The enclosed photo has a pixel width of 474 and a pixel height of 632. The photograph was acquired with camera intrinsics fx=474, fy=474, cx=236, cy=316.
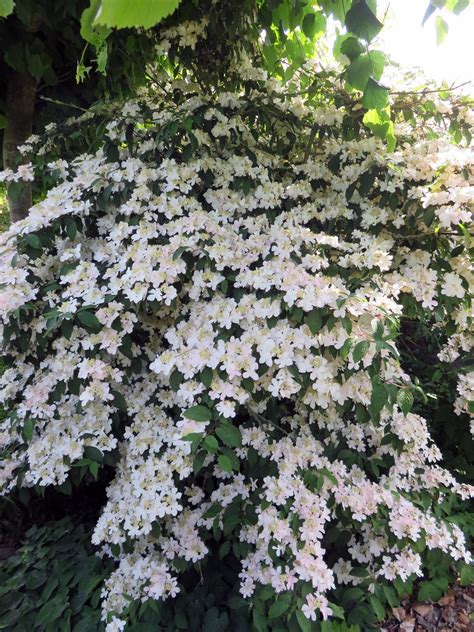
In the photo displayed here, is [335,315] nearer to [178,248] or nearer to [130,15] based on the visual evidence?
[178,248]

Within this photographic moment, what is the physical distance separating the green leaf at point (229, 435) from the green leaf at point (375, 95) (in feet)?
3.46

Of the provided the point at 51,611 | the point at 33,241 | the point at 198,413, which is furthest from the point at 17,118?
the point at 51,611

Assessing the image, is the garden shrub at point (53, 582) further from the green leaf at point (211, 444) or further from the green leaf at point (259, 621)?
the green leaf at point (211, 444)

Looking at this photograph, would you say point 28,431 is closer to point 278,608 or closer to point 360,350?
point 278,608

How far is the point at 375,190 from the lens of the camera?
209 cm

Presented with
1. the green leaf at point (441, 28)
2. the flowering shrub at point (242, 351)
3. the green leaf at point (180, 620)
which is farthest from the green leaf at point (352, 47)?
the green leaf at point (180, 620)

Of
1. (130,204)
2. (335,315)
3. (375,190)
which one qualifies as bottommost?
(335,315)

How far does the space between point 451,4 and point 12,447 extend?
7.46 feet

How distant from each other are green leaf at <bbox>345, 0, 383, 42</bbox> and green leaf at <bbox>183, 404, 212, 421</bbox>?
1.11 metres

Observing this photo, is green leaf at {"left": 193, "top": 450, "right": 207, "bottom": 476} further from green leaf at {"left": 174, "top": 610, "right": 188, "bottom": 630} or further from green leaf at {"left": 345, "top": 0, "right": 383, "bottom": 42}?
green leaf at {"left": 345, "top": 0, "right": 383, "bottom": 42}

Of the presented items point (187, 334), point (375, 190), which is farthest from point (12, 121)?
point (375, 190)

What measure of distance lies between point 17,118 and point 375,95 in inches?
80.4

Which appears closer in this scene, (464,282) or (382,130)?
(382,130)

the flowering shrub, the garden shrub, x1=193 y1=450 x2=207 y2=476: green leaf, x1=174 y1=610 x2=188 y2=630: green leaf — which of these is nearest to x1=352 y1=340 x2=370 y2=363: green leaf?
the flowering shrub
